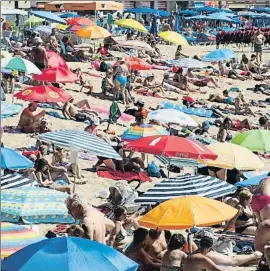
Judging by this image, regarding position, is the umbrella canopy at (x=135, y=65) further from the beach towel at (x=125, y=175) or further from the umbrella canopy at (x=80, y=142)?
the umbrella canopy at (x=80, y=142)

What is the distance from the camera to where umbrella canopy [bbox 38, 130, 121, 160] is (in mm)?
9664

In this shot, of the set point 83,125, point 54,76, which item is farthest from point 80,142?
point 54,76

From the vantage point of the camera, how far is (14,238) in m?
6.63

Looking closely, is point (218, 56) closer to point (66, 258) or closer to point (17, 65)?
point (17, 65)

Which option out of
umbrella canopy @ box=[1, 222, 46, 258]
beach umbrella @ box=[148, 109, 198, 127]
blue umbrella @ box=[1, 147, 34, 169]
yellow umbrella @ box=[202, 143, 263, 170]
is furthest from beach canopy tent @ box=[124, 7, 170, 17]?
umbrella canopy @ box=[1, 222, 46, 258]

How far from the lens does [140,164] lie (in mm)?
12203

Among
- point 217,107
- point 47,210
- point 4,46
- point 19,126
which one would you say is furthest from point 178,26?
point 47,210

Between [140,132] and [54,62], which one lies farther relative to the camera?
[54,62]

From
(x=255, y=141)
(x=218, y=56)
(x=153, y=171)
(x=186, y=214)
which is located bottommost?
(x=153, y=171)

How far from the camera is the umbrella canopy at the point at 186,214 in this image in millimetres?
7273

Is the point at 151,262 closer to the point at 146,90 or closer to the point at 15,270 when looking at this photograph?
the point at 15,270

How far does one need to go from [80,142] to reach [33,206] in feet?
8.05

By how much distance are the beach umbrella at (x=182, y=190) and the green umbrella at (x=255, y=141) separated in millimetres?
3054

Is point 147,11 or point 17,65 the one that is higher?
point 17,65
